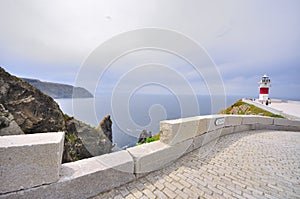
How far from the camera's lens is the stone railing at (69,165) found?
1.56 m

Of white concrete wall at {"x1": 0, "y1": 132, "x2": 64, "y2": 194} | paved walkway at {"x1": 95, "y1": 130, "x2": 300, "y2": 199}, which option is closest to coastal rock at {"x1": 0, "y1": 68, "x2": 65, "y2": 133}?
white concrete wall at {"x1": 0, "y1": 132, "x2": 64, "y2": 194}

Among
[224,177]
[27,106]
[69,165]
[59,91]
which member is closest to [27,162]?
[69,165]

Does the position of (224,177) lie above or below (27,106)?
below

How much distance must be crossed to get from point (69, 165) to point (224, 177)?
307 centimetres

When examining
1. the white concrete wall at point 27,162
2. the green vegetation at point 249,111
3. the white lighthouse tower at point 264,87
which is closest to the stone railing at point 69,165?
the white concrete wall at point 27,162

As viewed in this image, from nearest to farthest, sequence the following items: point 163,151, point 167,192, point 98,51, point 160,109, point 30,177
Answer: point 30,177 → point 167,192 → point 163,151 → point 98,51 → point 160,109

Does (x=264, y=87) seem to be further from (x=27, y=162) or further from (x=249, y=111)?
(x=27, y=162)

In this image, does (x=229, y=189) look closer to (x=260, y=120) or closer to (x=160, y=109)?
(x=160, y=109)

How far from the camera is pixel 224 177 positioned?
8.99 feet

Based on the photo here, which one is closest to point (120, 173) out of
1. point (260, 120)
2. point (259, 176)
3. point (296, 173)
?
point (259, 176)

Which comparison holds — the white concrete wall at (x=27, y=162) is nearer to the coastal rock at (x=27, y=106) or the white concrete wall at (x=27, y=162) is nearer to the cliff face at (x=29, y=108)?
the cliff face at (x=29, y=108)

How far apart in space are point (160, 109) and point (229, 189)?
5.06 m

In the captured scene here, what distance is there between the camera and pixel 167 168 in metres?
3.06

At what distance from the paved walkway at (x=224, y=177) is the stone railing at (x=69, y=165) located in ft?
0.74
